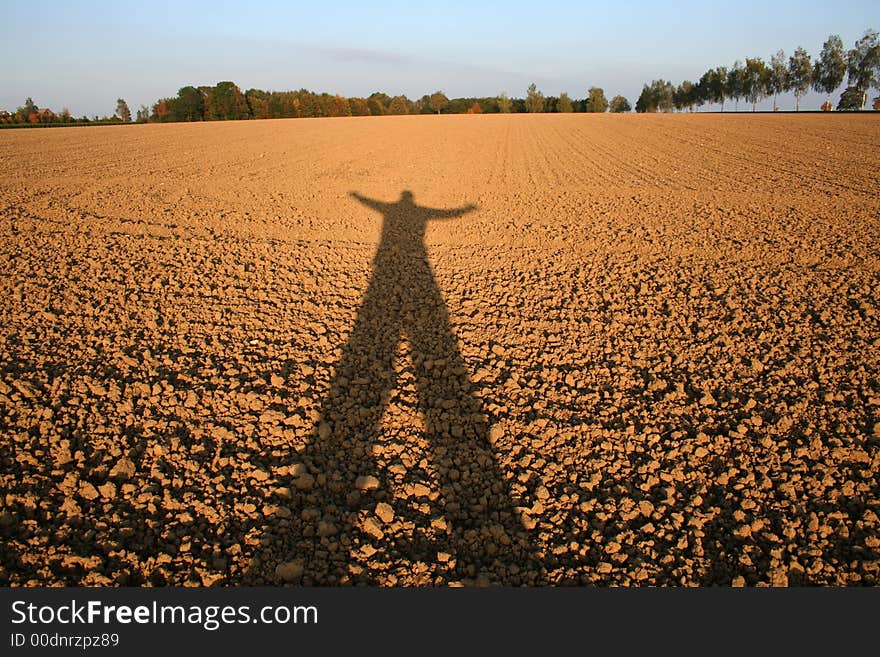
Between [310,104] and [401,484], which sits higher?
[310,104]

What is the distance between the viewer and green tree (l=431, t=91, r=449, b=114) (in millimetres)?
104188

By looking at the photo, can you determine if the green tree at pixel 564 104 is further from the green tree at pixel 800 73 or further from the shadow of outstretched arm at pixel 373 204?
the shadow of outstretched arm at pixel 373 204

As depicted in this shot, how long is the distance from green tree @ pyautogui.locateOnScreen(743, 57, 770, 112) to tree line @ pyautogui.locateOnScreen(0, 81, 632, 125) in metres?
25.7

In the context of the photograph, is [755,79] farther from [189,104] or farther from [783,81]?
[189,104]

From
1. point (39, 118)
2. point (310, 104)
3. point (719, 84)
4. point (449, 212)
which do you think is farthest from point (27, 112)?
point (719, 84)

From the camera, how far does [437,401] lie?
4301mm

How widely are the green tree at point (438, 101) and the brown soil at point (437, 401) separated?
344ft

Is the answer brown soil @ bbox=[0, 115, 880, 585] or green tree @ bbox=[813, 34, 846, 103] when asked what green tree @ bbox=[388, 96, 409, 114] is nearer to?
green tree @ bbox=[813, 34, 846, 103]

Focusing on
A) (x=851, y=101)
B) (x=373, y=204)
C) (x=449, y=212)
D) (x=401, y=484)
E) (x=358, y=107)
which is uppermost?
(x=358, y=107)

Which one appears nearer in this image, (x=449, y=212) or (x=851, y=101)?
(x=449, y=212)

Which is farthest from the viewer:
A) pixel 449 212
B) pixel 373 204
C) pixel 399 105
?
pixel 399 105

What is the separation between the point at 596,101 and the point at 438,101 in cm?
3327

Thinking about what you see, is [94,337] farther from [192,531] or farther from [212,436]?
[192,531]

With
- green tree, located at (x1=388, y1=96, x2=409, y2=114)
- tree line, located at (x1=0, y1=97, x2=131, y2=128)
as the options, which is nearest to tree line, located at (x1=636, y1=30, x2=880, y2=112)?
green tree, located at (x1=388, y1=96, x2=409, y2=114)
